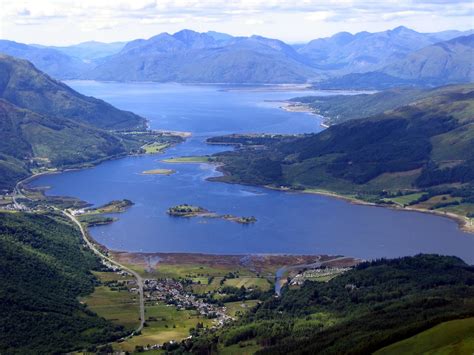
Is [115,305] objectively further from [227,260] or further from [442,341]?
[442,341]

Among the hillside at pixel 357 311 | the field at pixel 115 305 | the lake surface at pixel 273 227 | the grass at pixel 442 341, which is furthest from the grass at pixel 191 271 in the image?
the grass at pixel 442 341

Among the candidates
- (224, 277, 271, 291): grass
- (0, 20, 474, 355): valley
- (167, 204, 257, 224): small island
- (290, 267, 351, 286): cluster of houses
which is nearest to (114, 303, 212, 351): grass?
(0, 20, 474, 355): valley

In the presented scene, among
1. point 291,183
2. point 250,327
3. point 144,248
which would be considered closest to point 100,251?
point 144,248

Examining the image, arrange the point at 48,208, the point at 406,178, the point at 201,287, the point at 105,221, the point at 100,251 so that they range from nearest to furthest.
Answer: the point at 201,287, the point at 100,251, the point at 105,221, the point at 48,208, the point at 406,178

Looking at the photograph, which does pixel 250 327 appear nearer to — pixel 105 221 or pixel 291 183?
pixel 105 221

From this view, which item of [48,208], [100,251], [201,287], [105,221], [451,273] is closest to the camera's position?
[451,273]

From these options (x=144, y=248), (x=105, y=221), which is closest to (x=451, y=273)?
(x=144, y=248)

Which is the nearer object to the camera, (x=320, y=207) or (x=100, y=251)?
(x=100, y=251)

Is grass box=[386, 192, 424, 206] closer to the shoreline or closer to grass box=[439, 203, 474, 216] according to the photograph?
the shoreline
